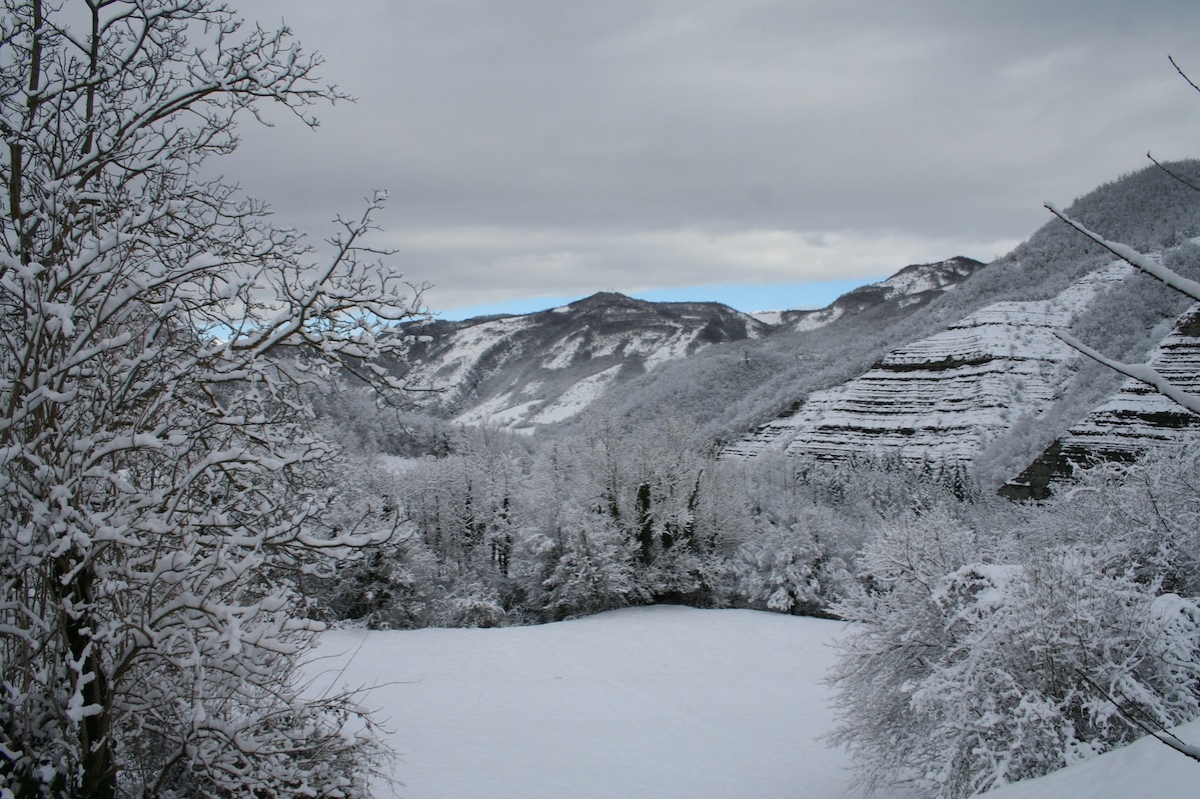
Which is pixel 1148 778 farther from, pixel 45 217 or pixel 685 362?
pixel 685 362

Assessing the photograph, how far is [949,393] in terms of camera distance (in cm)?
7144

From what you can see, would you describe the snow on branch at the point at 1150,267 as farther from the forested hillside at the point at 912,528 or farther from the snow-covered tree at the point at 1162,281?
the forested hillside at the point at 912,528

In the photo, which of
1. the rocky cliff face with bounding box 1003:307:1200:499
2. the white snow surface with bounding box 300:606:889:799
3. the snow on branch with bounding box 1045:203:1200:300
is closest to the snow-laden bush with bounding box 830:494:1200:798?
the white snow surface with bounding box 300:606:889:799

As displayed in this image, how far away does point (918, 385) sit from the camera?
7569 cm

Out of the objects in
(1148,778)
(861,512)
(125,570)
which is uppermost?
(125,570)

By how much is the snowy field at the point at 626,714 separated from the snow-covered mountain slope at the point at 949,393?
4636 centimetres

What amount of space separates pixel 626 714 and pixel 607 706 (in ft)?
2.67

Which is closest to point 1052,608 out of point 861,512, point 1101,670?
point 1101,670

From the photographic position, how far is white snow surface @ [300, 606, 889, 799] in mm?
12242

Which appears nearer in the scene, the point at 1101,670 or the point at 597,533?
the point at 1101,670

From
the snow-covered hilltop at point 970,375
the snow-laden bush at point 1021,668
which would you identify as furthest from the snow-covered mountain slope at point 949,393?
the snow-laden bush at point 1021,668

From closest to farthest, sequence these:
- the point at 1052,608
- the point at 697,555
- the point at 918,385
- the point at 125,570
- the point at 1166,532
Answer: the point at 125,570, the point at 1052,608, the point at 1166,532, the point at 697,555, the point at 918,385

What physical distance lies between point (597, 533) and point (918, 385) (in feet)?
194

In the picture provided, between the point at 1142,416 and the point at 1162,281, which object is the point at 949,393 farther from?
the point at 1162,281
